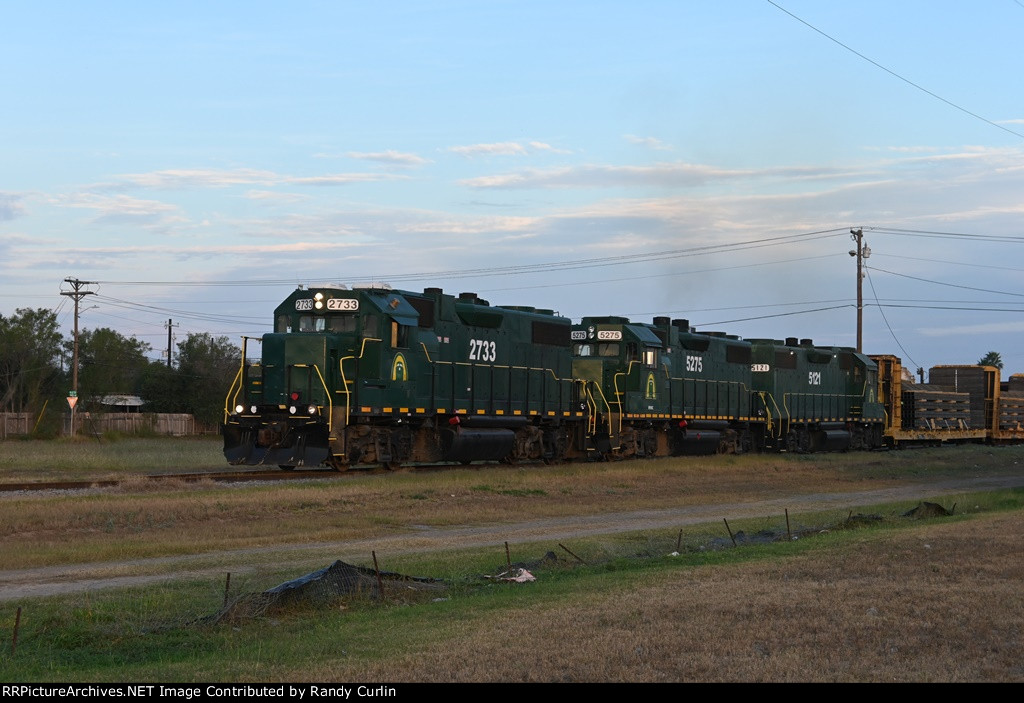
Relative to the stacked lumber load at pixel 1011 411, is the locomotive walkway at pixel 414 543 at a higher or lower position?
lower

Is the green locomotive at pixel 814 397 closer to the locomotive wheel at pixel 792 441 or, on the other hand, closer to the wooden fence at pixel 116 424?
the locomotive wheel at pixel 792 441

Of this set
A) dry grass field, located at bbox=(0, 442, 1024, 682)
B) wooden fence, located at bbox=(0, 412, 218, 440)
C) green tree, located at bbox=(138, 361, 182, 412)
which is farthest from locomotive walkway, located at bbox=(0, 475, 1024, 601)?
green tree, located at bbox=(138, 361, 182, 412)

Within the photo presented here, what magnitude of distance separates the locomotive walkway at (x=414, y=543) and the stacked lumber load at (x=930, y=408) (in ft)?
79.5

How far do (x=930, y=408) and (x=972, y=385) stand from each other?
3.57 metres

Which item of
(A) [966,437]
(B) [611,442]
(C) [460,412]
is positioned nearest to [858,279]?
(A) [966,437]

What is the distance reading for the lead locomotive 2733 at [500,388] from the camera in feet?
89.0

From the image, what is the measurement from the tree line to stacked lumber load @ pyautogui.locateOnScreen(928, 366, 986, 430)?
4450 centimetres

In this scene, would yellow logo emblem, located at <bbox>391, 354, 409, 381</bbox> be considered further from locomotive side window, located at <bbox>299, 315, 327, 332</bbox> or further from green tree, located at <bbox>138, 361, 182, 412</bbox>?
green tree, located at <bbox>138, 361, 182, 412</bbox>

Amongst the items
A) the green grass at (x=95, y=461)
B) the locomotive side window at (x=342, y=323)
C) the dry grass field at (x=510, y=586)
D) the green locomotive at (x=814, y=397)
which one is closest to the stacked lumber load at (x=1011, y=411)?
the green locomotive at (x=814, y=397)

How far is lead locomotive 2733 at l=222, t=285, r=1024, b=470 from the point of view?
89.0 feet

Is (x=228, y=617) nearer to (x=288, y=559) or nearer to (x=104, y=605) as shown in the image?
(x=104, y=605)

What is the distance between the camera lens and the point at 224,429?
26.6 metres

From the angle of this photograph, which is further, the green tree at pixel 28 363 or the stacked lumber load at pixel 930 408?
the green tree at pixel 28 363

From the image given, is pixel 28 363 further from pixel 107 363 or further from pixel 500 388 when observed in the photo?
pixel 500 388
